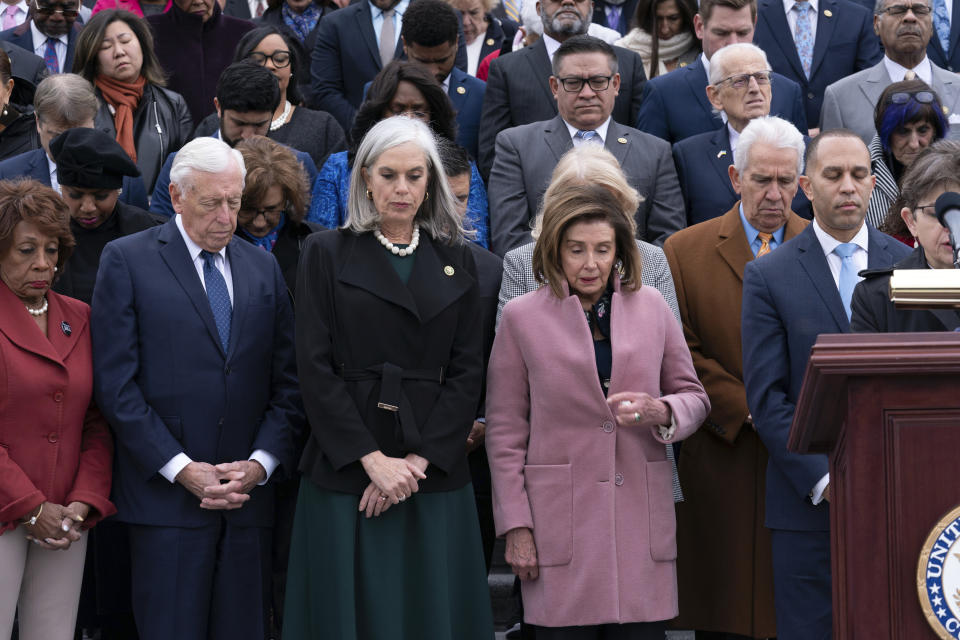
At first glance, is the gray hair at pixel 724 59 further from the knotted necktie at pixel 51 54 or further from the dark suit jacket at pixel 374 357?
the knotted necktie at pixel 51 54

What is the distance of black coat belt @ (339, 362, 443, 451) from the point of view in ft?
13.9

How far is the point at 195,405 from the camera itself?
4.54m

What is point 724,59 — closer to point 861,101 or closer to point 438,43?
point 861,101

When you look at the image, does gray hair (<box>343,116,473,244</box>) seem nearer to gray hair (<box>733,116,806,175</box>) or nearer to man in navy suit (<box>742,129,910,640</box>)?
man in navy suit (<box>742,129,910,640</box>)

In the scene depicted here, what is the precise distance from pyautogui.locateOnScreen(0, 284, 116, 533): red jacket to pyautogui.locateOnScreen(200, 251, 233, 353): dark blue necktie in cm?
45

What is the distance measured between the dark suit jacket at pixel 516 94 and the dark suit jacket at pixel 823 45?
132 centimetres

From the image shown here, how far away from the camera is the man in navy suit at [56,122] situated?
584 cm

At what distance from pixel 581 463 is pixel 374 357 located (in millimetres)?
774

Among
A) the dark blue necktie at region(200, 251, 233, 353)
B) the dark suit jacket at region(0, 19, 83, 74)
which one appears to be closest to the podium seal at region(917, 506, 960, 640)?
the dark blue necktie at region(200, 251, 233, 353)

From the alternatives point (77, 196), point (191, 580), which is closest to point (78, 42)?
point (77, 196)

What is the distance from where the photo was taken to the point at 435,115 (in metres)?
5.90

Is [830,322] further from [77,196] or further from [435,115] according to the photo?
[77,196]

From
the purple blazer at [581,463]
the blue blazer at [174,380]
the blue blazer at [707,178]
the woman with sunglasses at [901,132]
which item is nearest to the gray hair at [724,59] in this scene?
the blue blazer at [707,178]

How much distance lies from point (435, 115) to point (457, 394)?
1943 mm
